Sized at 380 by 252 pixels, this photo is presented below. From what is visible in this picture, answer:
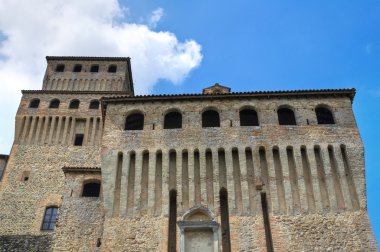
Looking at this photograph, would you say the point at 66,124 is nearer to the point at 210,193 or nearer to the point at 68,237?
the point at 68,237

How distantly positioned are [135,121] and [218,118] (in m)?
4.07

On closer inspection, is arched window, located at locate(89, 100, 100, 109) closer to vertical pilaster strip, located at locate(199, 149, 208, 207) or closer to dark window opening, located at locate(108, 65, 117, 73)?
dark window opening, located at locate(108, 65, 117, 73)

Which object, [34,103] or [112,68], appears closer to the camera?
[34,103]

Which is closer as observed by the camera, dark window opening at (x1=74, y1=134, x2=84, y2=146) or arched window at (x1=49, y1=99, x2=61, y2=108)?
dark window opening at (x1=74, y1=134, x2=84, y2=146)

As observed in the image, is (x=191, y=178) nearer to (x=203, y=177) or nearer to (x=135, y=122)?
(x=203, y=177)

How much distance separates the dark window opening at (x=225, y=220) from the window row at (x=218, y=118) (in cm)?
368

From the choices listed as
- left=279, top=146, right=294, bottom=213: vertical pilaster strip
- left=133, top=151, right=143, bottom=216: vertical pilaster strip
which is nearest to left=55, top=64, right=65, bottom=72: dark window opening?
left=133, top=151, right=143, bottom=216: vertical pilaster strip

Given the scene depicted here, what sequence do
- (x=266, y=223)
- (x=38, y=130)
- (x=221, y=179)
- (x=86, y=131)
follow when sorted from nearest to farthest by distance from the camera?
(x=266, y=223), (x=221, y=179), (x=38, y=130), (x=86, y=131)

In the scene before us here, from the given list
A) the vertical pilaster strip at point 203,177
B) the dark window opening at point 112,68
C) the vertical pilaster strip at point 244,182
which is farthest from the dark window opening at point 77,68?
the vertical pilaster strip at point 244,182

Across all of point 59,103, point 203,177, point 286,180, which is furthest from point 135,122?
point 59,103

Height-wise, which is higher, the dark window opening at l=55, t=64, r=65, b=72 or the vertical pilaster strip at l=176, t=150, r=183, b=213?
Result: the dark window opening at l=55, t=64, r=65, b=72

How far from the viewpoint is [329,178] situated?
1955 centimetres

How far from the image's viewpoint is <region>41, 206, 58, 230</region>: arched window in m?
28.0

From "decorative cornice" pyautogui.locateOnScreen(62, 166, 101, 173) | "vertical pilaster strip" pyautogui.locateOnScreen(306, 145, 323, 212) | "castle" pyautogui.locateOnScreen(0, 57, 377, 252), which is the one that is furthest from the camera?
"decorative cornice" pyautogui.locateOnScreen(62, 166, 101, 173)
